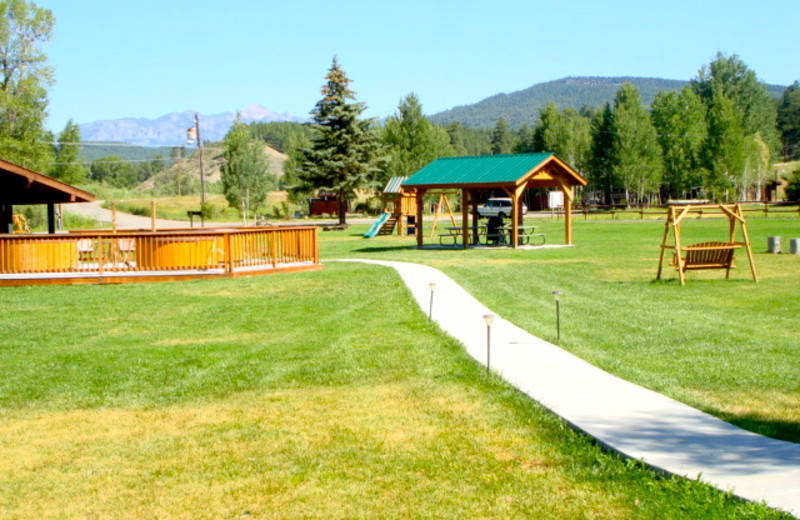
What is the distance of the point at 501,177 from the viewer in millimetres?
30781

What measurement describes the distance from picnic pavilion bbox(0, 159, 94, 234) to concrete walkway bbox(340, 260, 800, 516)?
16.6 meters

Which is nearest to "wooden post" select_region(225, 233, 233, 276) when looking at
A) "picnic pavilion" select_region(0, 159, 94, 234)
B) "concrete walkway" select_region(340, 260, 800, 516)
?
"picnic pavilion" select_region(0, 159, 94, 234)

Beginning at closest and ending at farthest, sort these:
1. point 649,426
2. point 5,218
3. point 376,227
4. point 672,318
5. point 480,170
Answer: point 649,426, point 672,318, point 5,218, point 480,170, point 376,227

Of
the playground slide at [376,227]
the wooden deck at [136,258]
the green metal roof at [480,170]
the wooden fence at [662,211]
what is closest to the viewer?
the wooden deck at [136,258]

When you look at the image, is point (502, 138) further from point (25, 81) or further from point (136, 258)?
point (136, 258)

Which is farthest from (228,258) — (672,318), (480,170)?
(480,170)

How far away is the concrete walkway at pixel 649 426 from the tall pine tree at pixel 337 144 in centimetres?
4325

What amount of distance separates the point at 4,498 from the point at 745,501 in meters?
5.08

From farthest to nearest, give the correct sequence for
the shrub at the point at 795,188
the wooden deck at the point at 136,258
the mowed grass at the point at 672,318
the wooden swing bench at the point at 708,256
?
1. the shrub at the point at 795,188
2. the wooden deck at the point at 136,258
3. the wooden swing bench at the point at 708,256
4. the mowed grass at the point at 672,318

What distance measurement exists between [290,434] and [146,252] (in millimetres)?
14951

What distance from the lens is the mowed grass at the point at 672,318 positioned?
27.2 feet

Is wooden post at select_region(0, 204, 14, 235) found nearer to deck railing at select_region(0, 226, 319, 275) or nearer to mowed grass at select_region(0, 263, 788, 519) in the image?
deck railing at select_region(0, 226, 319, 275)

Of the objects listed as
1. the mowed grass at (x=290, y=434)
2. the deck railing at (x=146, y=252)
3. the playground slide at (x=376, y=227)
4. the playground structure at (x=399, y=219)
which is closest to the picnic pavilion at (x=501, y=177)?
the playground structure at (x=399, y=219)

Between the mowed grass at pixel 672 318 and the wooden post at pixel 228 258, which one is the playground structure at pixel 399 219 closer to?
the mowed grass at pixel 672 318
